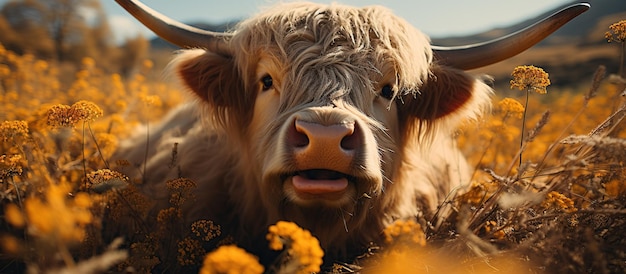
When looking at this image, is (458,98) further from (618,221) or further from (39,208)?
(39,208)

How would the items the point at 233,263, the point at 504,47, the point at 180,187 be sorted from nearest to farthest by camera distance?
the point at 233,263 → the point at 180,187 → the point at 504,47

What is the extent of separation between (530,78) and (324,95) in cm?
104

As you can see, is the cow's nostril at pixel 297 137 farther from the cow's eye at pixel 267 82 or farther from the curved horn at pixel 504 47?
the curved horn at pixel 504 47

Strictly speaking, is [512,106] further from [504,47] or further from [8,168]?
[8,168]

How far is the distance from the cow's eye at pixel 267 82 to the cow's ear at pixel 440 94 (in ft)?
2.69

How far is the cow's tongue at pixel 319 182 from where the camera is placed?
2.02 m

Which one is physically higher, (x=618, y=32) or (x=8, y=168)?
(x=618, y=32)

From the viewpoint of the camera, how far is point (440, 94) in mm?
2877

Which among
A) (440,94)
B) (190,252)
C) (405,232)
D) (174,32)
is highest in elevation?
(174,32)

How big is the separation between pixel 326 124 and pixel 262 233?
1191 millimetres

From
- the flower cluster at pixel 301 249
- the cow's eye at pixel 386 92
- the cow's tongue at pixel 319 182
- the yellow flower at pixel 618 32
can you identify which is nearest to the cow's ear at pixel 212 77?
the cow's eye at pixel 386 92

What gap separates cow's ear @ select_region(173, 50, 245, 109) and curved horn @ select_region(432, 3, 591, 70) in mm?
1328

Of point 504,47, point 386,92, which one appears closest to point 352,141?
point 386,92

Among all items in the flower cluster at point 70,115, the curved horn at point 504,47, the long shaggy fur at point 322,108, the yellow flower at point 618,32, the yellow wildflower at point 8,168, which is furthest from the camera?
the curved horn at point 504,47
